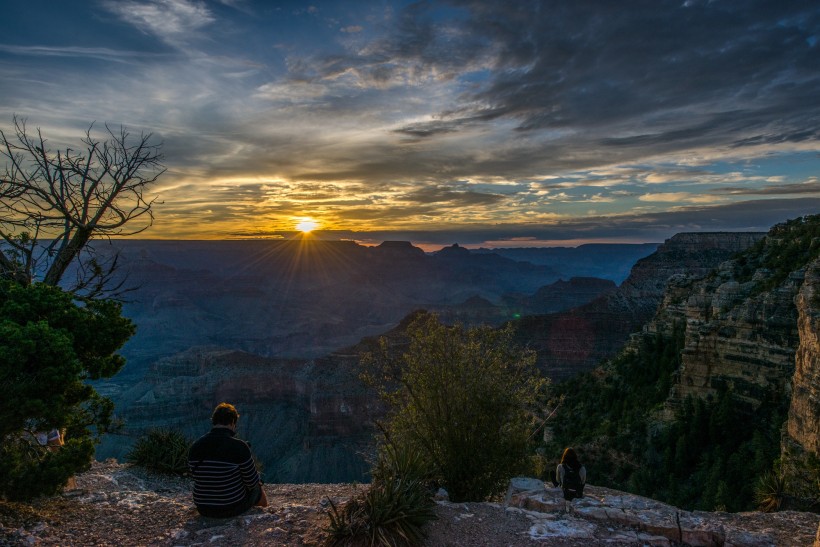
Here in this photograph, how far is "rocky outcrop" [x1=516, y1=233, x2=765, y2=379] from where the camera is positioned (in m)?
75.9

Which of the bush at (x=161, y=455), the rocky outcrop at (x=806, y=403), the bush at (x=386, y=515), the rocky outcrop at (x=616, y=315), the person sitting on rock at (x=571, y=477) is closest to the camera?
the bush at (x=386, y=515)

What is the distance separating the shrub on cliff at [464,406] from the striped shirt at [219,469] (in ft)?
11.7

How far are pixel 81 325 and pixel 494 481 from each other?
342 inches

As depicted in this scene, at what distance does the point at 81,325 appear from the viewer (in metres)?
7.69

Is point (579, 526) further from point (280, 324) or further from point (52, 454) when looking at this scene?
point (280, 324)

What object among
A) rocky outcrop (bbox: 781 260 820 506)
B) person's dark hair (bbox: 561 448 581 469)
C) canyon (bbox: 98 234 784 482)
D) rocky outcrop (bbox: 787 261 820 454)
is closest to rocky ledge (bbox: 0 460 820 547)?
person's dark hair (bbox: 561 448 581 469)

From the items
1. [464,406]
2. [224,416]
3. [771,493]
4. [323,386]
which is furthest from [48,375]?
[323,386]

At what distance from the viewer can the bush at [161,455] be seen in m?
13.4

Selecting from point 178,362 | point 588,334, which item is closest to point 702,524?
point 588,334

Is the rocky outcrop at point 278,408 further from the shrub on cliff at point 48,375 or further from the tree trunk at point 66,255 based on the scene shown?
the shrub on cliff at point 48,375

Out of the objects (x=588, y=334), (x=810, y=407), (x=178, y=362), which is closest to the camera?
(x=810, y=407)

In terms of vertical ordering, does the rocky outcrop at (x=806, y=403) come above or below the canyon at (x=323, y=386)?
above

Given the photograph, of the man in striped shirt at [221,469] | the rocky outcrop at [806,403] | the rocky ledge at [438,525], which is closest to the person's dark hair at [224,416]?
the man in striped shirt at [221,469]

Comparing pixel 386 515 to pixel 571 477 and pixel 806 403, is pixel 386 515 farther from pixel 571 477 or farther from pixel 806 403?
pixel 806 403
